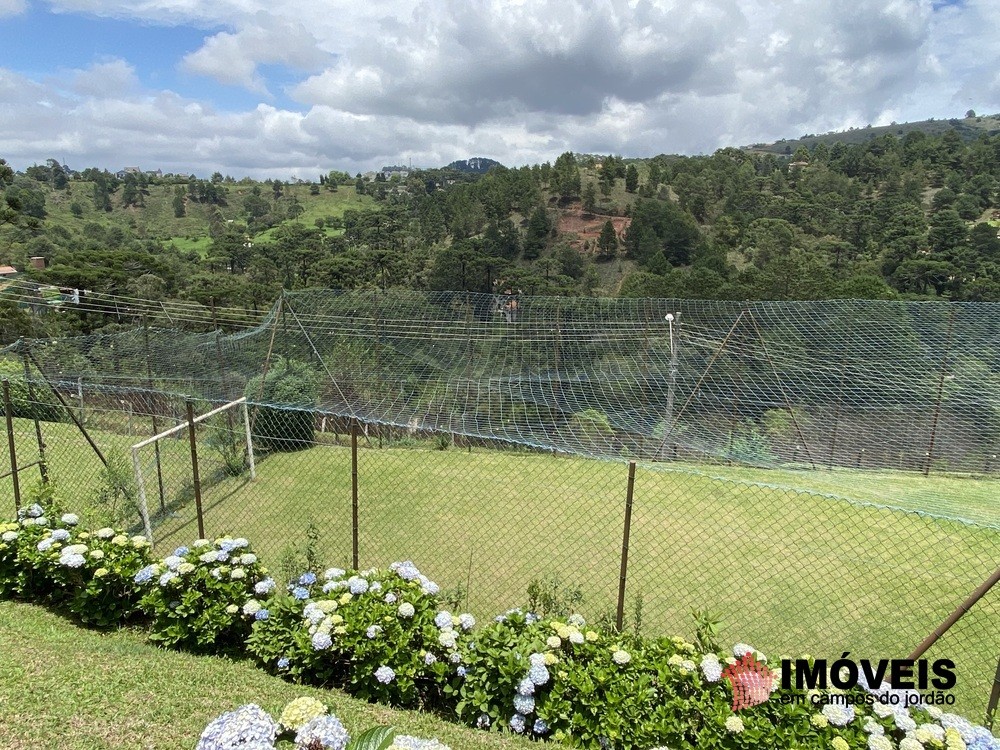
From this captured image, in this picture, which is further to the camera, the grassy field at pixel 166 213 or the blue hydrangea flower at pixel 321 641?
the grassy field at pixel 166 213

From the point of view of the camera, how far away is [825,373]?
7551 mm

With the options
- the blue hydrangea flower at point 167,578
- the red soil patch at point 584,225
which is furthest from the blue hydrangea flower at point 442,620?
the red soil patch at point 584,225

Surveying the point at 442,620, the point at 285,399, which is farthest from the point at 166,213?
the point at 442,620

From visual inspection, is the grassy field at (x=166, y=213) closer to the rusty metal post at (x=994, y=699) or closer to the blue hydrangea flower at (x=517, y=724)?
the blue hydrangea flower at (x=517, y=724)

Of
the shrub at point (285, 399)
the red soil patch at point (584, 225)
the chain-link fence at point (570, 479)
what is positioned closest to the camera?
the chain-link fence at point (570, 479)

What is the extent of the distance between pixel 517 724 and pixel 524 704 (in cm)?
9

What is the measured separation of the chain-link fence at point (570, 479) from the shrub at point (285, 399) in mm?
34

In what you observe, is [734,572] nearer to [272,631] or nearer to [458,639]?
[458,639]

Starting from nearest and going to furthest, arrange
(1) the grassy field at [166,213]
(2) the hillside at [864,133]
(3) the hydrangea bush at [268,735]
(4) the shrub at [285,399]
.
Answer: (3) the hydrangea bush at [268,735]
(4) the shrub at [285,399]
(1) the grassy field at [166,213]
(2) the hillside at [864,133]

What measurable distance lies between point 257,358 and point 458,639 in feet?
19.0

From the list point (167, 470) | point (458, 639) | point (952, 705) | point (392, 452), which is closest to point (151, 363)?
point (167, 470)

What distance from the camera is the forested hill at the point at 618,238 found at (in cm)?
2166

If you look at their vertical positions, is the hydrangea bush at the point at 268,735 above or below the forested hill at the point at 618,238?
below

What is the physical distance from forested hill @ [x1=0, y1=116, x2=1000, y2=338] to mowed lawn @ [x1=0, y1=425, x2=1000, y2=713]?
47.1ft
